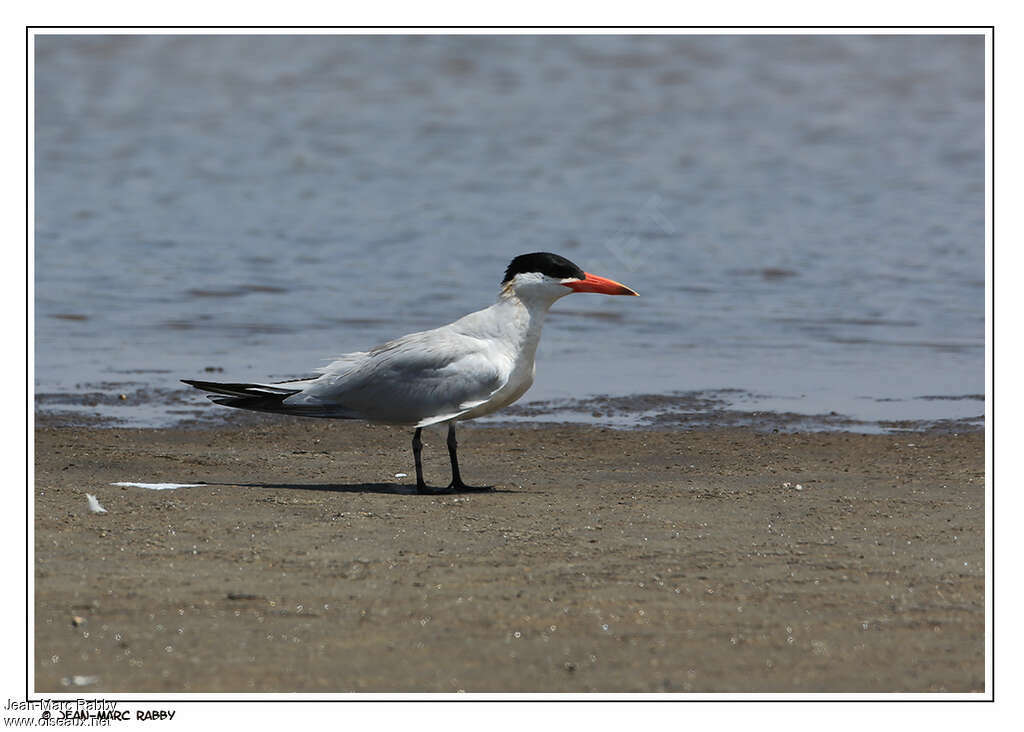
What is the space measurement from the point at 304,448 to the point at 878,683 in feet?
14.2

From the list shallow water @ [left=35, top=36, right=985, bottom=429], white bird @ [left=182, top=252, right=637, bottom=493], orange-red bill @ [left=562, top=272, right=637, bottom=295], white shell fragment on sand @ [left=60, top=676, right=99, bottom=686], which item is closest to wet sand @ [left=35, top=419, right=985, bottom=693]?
white shell fragment on sand @ [left=60, top=676, right=99, bottom=686]

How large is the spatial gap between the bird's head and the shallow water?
152 centimetres

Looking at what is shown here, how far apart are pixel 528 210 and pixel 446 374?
29.0 feet

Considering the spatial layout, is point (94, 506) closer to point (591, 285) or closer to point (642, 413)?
point (591, 285)

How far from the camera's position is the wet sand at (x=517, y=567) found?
13.4ft

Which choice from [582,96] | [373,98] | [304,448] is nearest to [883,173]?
[582,96]

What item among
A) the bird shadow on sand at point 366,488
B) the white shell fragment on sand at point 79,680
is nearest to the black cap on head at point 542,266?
the bird shadow on sand at point 366,488

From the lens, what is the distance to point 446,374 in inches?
266

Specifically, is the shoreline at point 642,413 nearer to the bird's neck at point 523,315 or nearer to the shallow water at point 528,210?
the shallow water at point 528,210

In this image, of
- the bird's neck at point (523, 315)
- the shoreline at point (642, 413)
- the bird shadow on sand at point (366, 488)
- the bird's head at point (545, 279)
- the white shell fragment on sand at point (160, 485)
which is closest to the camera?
the white shell fragment on sand at point (160, 485)

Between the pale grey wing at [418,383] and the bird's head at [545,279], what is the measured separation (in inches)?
15.8

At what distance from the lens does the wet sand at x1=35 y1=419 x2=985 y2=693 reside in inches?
160

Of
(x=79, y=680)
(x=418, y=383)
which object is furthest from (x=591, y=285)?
(x=79, y=680)

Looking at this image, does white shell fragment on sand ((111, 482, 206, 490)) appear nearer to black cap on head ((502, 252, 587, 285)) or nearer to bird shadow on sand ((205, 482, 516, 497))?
bird shadow on sand ((205, 482, 516, 497))
